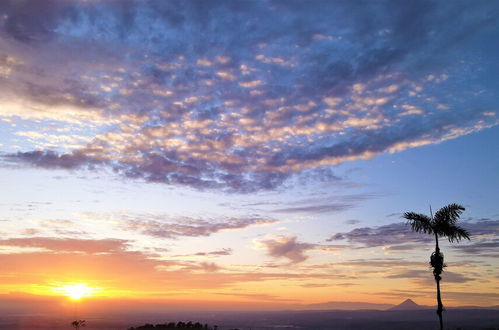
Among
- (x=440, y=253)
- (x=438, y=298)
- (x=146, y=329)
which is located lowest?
(x=146, y=329)

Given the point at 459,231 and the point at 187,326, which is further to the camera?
the point at 187,326

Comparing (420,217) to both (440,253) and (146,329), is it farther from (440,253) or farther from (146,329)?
(146,329)

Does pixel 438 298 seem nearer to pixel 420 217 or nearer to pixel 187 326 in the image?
pixel 420 217

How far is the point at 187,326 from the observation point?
1983 inches

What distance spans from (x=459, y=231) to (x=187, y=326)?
114 feet

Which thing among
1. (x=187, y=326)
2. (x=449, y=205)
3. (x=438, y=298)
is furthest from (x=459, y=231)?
(x=187, y=326)

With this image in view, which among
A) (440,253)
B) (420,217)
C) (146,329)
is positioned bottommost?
(146,329)

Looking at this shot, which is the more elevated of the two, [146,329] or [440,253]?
[440,253]

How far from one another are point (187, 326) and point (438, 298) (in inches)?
1273

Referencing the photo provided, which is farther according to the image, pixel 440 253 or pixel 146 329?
pixel 146 329

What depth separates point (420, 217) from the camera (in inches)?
1155

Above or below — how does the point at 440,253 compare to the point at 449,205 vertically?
below

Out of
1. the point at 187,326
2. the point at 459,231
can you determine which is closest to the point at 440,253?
the point at 459,231

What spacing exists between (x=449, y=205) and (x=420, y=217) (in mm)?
2102
